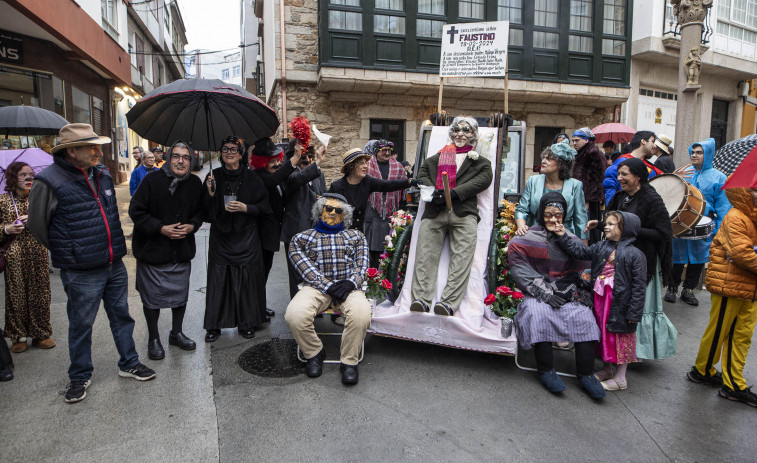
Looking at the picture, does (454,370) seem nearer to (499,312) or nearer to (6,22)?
(499,312)

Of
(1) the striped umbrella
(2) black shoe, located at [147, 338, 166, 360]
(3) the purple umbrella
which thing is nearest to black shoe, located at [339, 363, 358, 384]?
(2) black shoe, located at [147, 338, 166, 360]

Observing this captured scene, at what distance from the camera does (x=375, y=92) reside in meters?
12.2

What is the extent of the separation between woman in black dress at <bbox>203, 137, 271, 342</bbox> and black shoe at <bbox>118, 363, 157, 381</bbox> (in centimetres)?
85

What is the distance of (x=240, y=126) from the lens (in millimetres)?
4570

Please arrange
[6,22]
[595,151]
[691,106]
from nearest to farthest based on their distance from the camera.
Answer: [595,151], [691,106], [6,22]

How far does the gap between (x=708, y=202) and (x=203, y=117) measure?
241 inches

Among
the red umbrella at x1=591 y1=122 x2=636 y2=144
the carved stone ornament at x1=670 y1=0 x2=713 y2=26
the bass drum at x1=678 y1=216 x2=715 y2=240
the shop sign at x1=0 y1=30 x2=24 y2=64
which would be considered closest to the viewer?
the bass drum at x1=678 y1=216 x2=715 y2=240

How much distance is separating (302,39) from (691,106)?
29.2 feet

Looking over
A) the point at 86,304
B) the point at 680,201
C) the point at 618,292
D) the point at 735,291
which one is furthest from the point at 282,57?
the point at 735,291

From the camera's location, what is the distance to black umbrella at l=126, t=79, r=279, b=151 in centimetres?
415

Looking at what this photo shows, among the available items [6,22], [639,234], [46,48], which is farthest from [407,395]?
[46,48]

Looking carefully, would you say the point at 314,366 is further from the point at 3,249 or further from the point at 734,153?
the point at 734,153

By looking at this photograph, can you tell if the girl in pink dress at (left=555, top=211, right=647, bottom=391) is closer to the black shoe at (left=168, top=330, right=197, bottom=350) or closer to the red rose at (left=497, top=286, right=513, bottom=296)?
the red rose at (left=497, top=286, right=513, bottom=296)

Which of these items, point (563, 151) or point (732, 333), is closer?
point (732, 333)
